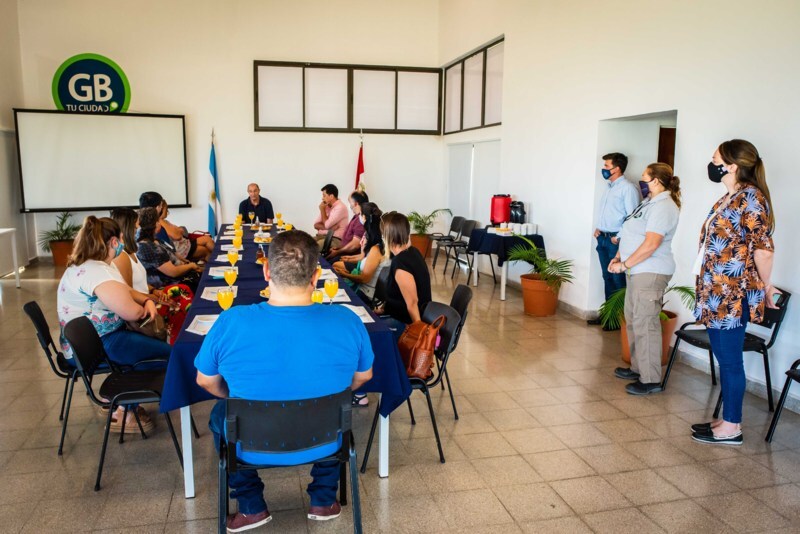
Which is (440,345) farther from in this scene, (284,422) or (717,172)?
(717,172)

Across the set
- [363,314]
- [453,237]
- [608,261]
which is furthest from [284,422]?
[453,237]

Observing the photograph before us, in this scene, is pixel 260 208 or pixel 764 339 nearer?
pixel 764 339

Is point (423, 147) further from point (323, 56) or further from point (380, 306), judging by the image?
→ point (380, 306)

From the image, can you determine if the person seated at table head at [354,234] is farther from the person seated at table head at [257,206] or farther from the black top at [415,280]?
the person seated at table head at [257,206]

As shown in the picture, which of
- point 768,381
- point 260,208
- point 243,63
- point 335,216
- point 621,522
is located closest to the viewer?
point 621,522

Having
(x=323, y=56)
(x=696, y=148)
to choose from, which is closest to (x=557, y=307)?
(x=696, y=148)

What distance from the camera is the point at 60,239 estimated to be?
30.4ft

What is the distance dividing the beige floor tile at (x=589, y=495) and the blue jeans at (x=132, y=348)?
2113 millimetres

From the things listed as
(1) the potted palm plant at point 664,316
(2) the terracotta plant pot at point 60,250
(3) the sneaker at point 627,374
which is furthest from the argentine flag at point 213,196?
(3) the sneaker at point 627,374

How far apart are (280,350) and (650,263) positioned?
2.89 m

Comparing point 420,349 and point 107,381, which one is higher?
point 420,349

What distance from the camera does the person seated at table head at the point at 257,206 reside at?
30.8 ft

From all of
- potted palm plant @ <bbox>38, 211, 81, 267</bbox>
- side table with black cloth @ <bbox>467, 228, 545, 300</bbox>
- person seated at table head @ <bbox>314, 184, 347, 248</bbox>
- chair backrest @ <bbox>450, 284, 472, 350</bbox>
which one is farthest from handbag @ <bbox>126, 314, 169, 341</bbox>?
potted palm plant @ <bbox>38, 211, 81, 267</bbox>

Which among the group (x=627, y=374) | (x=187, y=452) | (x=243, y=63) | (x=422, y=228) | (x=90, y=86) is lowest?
(x=627, y=374)
